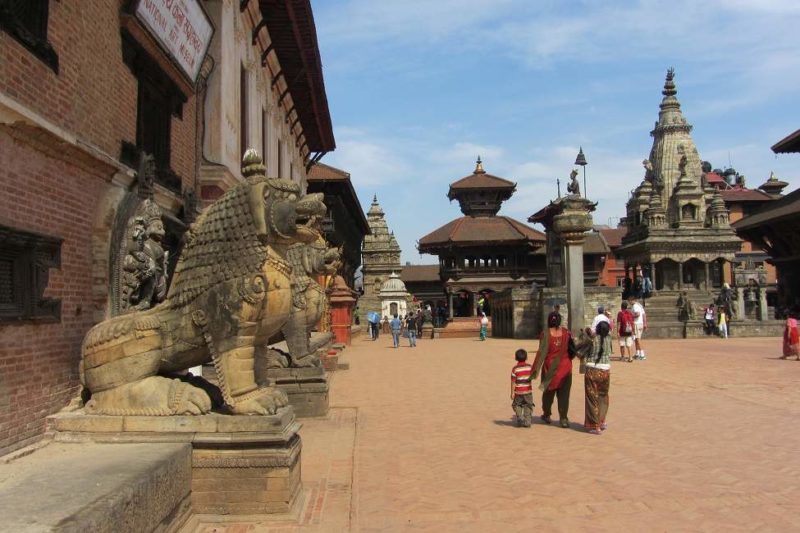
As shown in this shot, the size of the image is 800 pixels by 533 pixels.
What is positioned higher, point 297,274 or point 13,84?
point 13,84

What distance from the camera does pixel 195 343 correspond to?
16.6 feet

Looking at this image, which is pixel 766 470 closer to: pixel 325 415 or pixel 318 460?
pixel 318 460

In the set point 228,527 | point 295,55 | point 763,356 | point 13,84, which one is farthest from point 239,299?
point 763,356

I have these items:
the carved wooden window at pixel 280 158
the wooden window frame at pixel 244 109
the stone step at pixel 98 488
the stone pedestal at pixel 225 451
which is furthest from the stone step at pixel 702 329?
the stone step at pixel 98 488

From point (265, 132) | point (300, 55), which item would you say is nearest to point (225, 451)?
point (265, 132)

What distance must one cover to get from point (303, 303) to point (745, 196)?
62693 mm

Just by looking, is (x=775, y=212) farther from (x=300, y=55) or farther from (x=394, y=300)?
(x=300, y=55)

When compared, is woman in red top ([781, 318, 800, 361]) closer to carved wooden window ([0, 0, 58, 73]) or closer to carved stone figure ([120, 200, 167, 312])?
carved stone figure ([120, 200, 167, 312])

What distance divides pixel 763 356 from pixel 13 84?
19.5 meters

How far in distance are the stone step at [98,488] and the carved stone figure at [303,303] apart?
4.62m

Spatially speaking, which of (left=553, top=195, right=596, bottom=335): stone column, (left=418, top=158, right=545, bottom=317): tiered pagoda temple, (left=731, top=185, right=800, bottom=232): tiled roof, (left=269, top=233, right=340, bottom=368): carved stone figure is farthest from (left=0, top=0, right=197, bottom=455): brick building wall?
(left=418, top=158, right=545, bottom=317): tiered pagoda temple

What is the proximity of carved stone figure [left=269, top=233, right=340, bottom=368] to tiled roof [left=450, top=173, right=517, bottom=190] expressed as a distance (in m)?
41.5

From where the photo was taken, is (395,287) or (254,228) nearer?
(254,228)

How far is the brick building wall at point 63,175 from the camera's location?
A: 4945 mm
